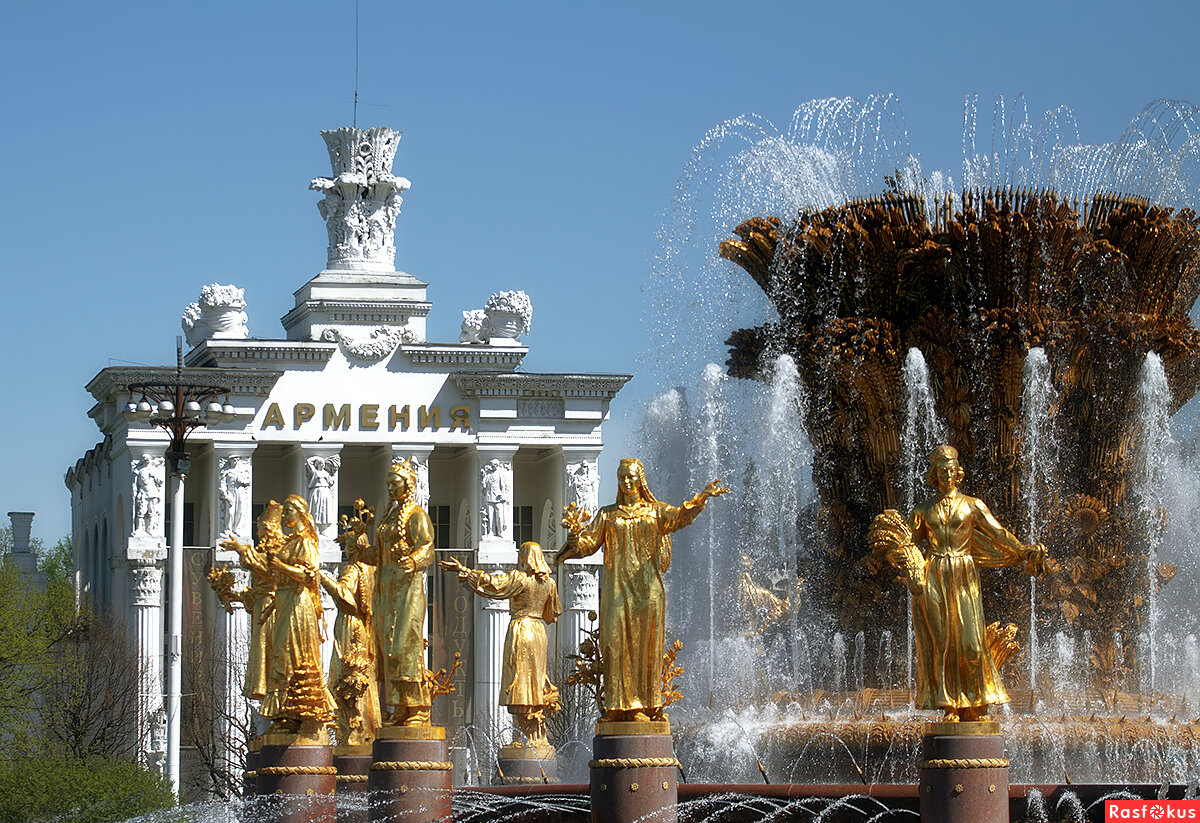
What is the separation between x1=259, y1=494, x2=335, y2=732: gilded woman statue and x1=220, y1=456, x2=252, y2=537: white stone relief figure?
3092cm

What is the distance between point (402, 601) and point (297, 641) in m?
2.11

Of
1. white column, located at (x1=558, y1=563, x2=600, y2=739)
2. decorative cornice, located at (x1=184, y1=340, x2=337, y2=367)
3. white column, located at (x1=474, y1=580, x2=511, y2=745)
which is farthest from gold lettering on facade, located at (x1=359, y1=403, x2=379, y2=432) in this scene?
white column, located at (x1=558, y1=563, x2=600, y2=739)

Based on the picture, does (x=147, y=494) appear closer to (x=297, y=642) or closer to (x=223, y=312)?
(x=223, y=312)

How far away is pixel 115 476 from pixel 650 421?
1064 inches

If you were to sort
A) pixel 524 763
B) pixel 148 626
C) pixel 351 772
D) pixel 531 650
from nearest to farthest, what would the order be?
pixel 351 772 < pixel 524 763 < pixel 531 650 < pixel 148 626

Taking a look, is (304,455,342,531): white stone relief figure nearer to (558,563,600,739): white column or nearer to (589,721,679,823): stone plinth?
(558,563,600,739): white column

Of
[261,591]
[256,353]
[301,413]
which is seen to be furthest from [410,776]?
[301,413]

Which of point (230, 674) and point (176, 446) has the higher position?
point (176, 446)

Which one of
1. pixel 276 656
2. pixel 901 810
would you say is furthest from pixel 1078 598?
pixel 276 656

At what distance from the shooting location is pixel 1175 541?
69.9 ft

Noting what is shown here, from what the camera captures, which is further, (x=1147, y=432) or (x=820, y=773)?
(x=1147, y=432)

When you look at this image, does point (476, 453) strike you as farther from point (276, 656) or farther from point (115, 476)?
point (276, 656)

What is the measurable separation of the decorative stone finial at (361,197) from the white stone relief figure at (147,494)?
A: 6981 millimetres

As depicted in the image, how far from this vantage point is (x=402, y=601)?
1600 cm
